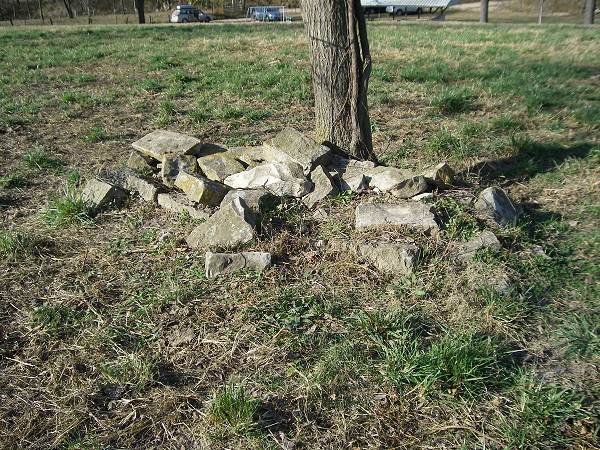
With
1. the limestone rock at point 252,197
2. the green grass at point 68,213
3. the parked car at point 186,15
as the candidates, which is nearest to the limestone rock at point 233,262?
the limestone rock at point 252,197

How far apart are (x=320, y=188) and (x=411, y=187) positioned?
78 centimetres

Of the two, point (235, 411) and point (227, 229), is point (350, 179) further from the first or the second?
point (235, 411)

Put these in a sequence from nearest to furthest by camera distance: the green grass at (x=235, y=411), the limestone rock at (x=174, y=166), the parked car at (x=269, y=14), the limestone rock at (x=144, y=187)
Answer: the green grass at (x=235, y=411) < the limestone rock at (x=144, y=187) < the limestone rock at (x=174, y=166) < the parked car at (x=269, y=14)

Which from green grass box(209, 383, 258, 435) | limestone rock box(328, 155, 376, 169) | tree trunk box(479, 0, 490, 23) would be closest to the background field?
green grass box(209, 383, 258, 435)

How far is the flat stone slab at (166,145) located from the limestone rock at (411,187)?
217 cm

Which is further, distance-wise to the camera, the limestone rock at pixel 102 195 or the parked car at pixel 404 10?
the parked car at pixel 404 10

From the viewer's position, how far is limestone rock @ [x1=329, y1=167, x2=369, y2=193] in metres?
4.25


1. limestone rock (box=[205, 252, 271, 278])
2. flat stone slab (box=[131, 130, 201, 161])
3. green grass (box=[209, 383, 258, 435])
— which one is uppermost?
flat stone slab (box=[131, 130, 201, 161])

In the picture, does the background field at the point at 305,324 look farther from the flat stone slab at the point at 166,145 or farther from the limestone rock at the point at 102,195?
the flat stone slab at the point at 166,145

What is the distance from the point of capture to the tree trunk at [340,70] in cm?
448

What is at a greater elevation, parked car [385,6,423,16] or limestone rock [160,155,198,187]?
parked car [385,6,423,16]

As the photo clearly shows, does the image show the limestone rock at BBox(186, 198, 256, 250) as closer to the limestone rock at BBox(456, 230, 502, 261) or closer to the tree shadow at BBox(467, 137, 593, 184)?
the limestone rock at BBox(456, 230, 502, 261)

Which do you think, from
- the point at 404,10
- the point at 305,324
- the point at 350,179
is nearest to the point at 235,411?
the point at 305,324

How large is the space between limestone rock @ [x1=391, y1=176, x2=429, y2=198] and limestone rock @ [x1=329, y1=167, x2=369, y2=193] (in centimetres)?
32
